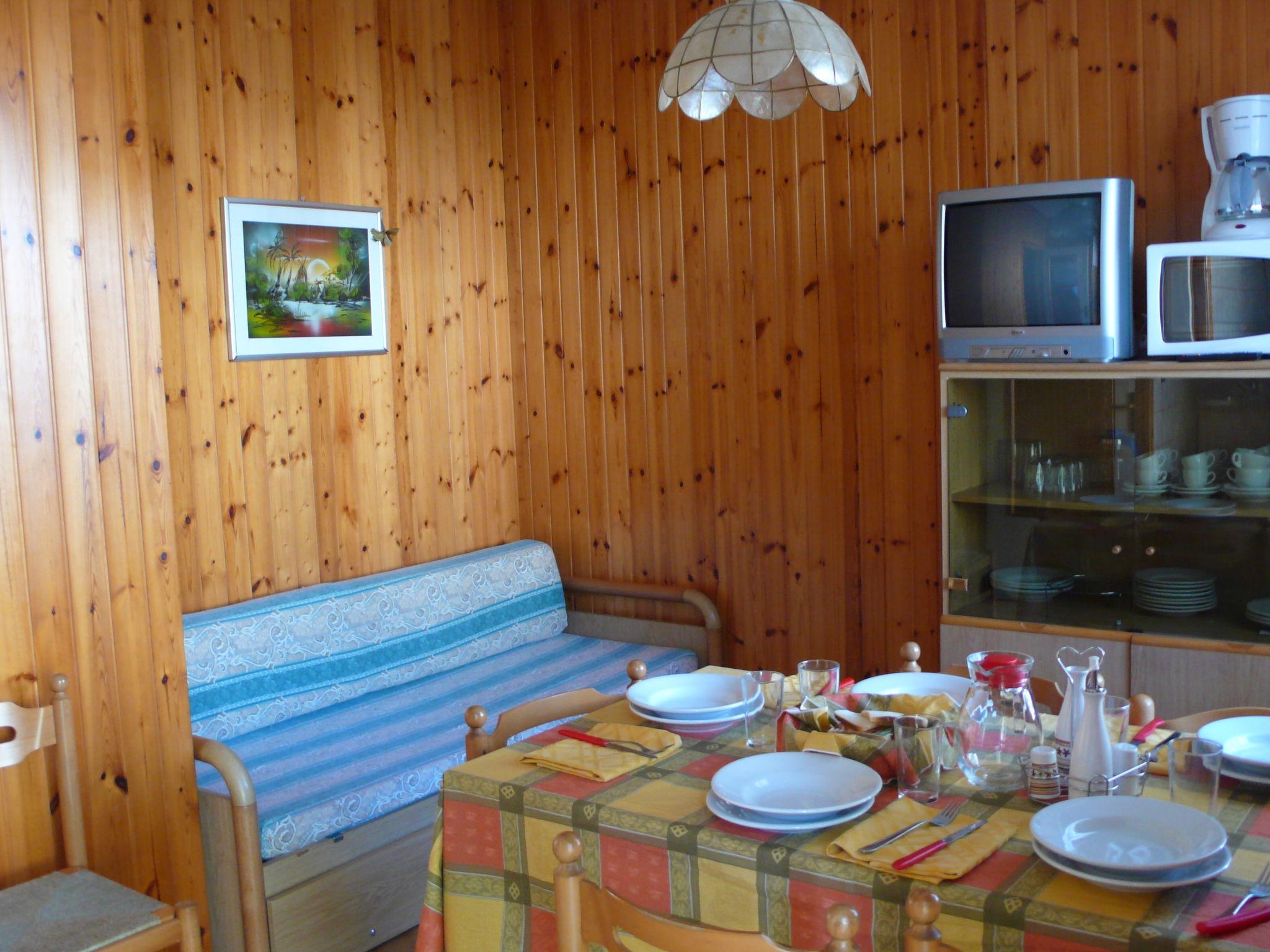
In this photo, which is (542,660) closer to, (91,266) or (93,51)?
(91,266)

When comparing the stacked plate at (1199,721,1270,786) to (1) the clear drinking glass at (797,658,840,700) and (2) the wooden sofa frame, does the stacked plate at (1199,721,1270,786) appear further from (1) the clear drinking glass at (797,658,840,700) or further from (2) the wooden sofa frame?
(2) the wooden sofa frame

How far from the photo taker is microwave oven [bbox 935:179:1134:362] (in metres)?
3.06

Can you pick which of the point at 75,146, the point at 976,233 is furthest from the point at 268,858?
the point at 976,233

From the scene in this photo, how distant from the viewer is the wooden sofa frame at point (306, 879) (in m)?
2.78

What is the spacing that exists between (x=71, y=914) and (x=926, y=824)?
61.4 inches

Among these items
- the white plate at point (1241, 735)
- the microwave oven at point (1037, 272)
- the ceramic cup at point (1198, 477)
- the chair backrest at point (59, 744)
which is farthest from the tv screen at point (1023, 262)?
the chair backrest at point (59, 744)

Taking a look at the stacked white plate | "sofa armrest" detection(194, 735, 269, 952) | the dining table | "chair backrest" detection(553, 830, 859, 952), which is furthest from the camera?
"sofa armrest" detection(194, 735, 269, 952)

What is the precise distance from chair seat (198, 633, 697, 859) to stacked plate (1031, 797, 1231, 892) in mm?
1797

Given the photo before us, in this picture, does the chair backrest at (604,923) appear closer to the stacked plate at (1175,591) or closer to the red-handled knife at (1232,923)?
the red-handled knife at (1232,923)

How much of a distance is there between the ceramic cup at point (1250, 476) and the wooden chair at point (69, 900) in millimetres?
2525

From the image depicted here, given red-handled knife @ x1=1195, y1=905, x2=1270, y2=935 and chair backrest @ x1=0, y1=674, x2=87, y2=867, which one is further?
chair backrest @ x1=0, y1=674, x2=87, y2=867

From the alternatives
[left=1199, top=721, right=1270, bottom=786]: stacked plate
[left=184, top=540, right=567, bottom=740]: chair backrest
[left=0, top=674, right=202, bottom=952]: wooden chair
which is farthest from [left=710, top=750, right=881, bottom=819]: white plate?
[left=184, top=540, right=567, bottom=740]: chair backrest

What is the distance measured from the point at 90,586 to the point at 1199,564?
2623 mm

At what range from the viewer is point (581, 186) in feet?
14.6
